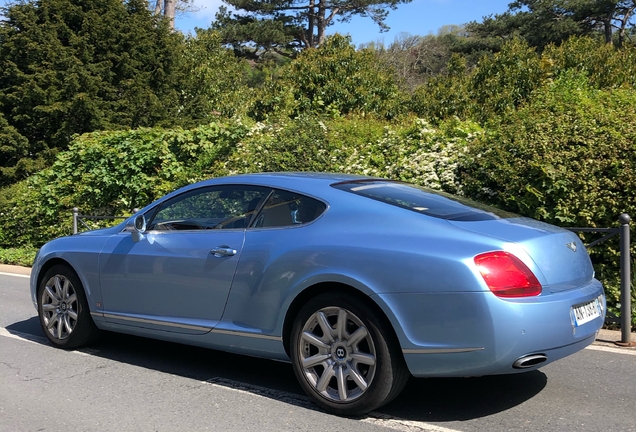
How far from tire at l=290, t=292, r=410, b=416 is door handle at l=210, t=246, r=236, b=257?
748mm

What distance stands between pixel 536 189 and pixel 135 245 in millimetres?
4886

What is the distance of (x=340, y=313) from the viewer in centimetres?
440

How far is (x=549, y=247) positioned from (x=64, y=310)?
14.3 ft

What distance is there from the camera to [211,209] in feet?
19.1

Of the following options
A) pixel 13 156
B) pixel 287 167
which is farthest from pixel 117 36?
pixel 287 167

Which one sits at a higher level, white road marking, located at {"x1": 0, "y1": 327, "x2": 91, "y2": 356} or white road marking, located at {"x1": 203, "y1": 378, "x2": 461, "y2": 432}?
white road marking, located at {"x1": 203, "y1": 378, "x2": 461, "y2": 432}

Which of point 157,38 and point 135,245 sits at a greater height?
point 157,38

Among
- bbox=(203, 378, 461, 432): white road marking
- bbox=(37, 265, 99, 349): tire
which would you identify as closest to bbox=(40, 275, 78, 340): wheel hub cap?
bbox=(37, 265, 99, 349): tire

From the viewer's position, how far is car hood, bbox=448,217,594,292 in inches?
164

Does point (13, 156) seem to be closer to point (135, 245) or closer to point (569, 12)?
point (135, 245)

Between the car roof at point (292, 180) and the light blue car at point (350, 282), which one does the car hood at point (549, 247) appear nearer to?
the light blue car at point (350, 282)

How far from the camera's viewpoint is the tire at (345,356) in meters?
4.24

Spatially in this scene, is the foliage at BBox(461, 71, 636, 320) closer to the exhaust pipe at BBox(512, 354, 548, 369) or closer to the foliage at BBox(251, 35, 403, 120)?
the exhaust pipe at BBox(512, 354, 548, 369)

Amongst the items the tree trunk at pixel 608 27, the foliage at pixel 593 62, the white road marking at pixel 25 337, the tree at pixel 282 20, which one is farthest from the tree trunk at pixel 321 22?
the white road marking at pixel 25 337
